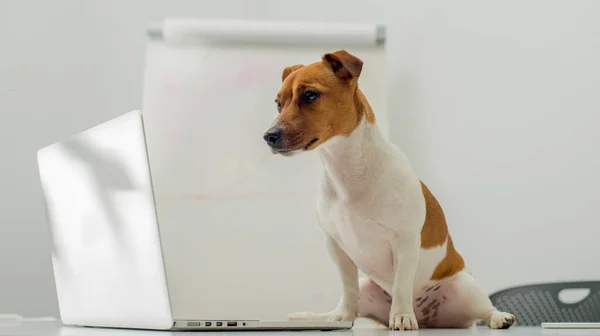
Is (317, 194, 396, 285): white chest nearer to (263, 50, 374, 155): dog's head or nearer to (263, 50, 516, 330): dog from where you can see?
(263, 50, 516, 330): dog

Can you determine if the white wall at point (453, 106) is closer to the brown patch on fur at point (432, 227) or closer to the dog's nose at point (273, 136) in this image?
the brown patch on fur at point (432, 227)

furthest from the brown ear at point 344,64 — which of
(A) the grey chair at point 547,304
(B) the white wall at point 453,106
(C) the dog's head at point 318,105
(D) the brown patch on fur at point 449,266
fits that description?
(B) the white wall at point 453,106

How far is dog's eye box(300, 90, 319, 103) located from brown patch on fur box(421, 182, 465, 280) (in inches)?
10.8

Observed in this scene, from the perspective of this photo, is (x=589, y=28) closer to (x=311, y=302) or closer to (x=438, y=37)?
(x=438, y=37)

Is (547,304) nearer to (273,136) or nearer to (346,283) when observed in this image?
(346,283)

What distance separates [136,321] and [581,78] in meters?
1.66

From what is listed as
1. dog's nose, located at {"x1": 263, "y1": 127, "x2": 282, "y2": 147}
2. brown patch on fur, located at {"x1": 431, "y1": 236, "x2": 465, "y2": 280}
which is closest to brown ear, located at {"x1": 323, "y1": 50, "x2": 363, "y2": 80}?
dog's nose, located at {"x1": 263, "y1": 127, "x2": 282, "y2": 147}

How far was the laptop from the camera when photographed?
2.51ft

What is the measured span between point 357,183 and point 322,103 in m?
0.14

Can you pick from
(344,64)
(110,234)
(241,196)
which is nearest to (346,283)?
(344,64)

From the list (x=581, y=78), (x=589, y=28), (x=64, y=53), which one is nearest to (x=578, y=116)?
(x=581, y=78)

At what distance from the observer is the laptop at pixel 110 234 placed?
764 mm

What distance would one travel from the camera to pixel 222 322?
91cm

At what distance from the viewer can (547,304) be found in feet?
5.33
